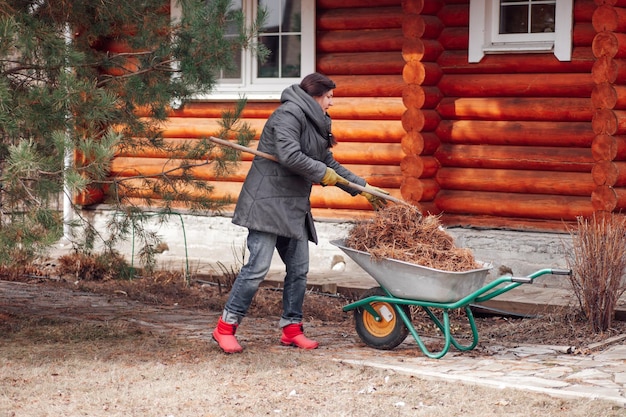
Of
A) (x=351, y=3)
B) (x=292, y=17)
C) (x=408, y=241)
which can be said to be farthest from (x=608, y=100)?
(x=292, y=17)

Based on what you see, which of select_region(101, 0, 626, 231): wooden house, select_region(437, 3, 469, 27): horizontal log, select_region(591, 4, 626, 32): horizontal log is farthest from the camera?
select_region(437, 3, 469, 27): horizontal log

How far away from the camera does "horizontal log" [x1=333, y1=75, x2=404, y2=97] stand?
1073 cm

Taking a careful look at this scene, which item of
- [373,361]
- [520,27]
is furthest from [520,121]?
[373,361]

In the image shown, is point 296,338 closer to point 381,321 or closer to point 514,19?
point 381,321

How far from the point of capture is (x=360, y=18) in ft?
35.7

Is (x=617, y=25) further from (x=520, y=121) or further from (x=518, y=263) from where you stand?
(x=518, y=263)

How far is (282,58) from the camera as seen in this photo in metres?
11.4

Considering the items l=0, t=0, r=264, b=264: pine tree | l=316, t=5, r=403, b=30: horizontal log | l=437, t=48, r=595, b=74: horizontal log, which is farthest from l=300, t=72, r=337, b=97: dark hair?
l=316, t=5, r=403, b=30: horizontal log

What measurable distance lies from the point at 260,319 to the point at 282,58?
3.90 m

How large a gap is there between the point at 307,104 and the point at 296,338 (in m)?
1.48

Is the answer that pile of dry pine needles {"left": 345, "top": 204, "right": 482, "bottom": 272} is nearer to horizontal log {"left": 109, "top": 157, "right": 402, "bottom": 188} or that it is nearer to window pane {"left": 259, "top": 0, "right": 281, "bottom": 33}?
horizontal log {"left": 109, "top": 157, "right": 402, "bottom": 188}

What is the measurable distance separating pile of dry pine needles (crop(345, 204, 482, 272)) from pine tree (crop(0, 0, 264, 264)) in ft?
3.93

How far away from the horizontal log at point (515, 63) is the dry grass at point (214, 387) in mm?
4315

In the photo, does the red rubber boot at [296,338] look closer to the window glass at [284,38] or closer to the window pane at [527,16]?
the window pane at [527,16]
